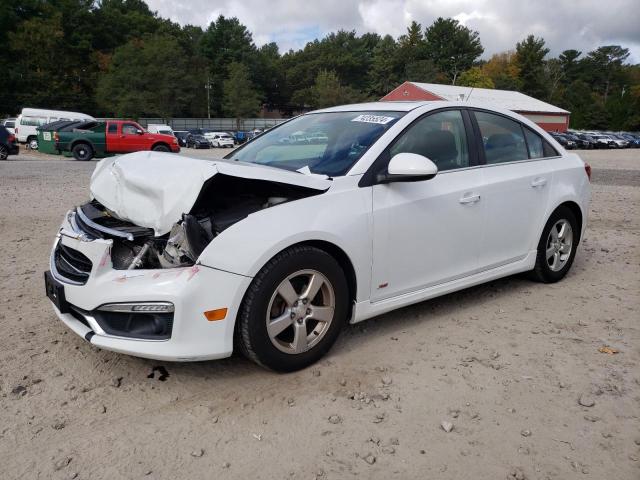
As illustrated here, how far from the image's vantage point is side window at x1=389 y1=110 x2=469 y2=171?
372cm

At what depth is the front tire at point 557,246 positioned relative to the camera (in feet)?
15.4

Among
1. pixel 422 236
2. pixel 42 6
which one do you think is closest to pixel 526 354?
pixel 422 236

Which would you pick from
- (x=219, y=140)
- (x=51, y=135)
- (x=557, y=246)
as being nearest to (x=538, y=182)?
(x=557, y=246)

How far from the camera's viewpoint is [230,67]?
79.9 metres

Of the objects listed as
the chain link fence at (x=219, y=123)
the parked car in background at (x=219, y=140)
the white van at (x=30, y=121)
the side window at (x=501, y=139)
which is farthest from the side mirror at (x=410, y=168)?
the chain link fence at (x=219, y=123)

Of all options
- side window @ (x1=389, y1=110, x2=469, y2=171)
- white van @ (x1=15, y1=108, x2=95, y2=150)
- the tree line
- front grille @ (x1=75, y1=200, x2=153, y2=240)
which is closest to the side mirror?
side window @ (x1=389, y1=110, x2=469, y2=171)

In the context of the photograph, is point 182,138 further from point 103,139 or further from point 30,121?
point 103,139

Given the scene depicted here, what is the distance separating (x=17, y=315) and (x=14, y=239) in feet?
9.21

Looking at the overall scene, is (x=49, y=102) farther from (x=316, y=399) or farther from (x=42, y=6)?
(x=316, y=399)

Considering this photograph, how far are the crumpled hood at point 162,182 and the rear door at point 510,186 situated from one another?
1508mm

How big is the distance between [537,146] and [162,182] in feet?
10.6

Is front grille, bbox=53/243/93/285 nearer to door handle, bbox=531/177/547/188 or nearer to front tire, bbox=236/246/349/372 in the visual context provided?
front tire, bbox=236/246/349/372

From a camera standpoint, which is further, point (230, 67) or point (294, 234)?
point (230, 67)

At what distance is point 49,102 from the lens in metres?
59.3
